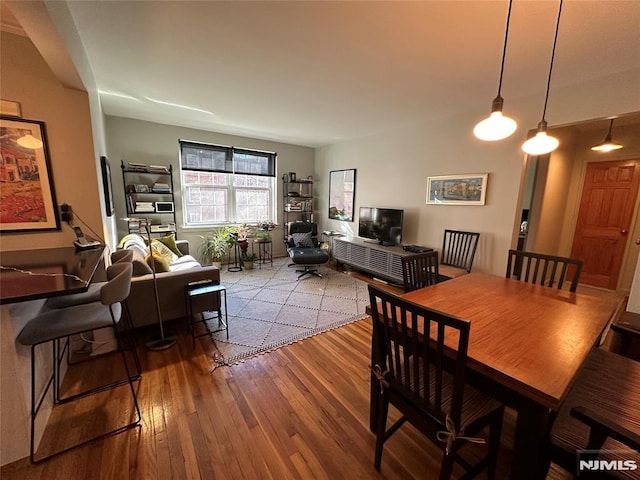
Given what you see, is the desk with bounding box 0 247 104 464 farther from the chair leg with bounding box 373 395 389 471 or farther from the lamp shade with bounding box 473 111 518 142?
the lamp shade with bounding box 473 111 518 142

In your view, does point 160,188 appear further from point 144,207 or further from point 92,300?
point 92,300

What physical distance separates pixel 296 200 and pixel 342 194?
1.14 m

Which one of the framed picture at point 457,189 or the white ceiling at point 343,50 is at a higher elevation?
the white ceiling at point 343,50

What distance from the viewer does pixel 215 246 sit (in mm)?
4871

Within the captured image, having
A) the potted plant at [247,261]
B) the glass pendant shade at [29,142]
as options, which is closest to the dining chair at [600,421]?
the glass pendant shade at [29,142]

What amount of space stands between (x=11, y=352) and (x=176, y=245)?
113 inches

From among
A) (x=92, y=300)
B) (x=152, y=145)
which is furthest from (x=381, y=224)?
(x=152, y=145)

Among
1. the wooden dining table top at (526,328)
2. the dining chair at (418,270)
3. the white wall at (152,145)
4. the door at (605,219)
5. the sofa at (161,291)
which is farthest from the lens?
the white wall at (152,145)

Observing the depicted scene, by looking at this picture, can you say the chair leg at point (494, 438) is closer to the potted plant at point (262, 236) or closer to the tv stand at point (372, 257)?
the tv stand at point (372, 257)

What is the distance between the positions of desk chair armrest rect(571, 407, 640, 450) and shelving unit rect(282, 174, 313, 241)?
16.9ft

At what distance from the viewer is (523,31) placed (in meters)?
1.77

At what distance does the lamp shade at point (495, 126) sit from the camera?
135cm

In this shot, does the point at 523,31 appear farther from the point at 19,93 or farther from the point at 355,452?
the point at 19,93

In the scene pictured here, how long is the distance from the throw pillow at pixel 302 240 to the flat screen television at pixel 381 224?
3.28 feet
